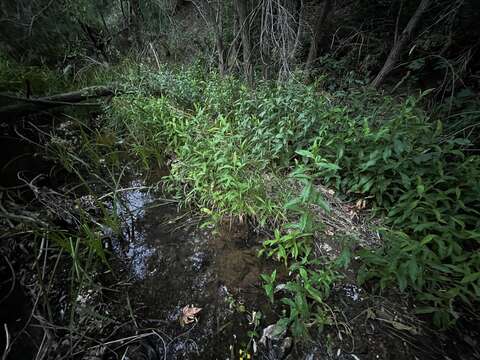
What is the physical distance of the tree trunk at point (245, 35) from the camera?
3.20m

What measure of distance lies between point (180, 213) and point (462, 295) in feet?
6.93

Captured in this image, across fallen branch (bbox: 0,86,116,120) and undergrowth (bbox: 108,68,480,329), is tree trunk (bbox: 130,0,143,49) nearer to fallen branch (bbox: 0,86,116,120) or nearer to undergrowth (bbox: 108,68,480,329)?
fallen branch (bbox: 0,86,116,120)

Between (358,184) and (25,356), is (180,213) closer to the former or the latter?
(25,356)

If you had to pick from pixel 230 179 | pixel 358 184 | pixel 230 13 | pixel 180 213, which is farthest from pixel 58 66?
pixel 358 184

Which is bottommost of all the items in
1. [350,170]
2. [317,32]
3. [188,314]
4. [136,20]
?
[188,314]

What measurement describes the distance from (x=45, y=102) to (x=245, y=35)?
2817 millimetres

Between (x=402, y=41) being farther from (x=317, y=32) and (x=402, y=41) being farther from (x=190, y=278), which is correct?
(x=190, y=278)

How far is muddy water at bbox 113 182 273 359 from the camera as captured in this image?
145 centimetres

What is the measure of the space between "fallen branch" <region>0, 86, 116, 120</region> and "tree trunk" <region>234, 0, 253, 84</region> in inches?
87.6

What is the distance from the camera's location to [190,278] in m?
1.77

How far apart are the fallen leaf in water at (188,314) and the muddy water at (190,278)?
3 cm

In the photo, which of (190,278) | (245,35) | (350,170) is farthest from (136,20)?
(190,278)

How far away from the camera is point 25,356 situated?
4.57 ft

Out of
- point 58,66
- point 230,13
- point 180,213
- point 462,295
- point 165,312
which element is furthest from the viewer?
point 58,66
